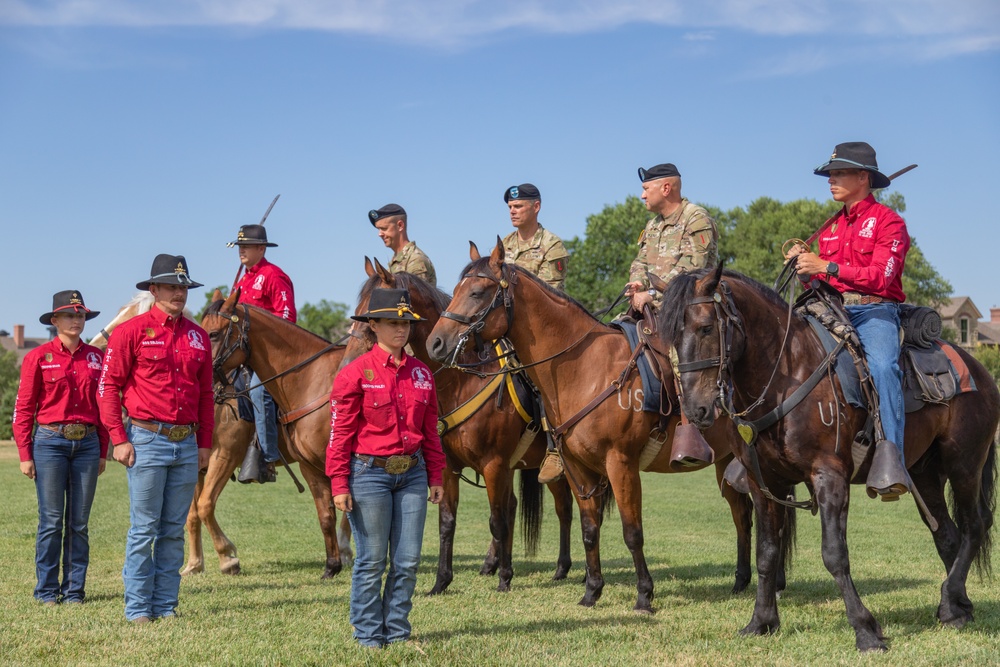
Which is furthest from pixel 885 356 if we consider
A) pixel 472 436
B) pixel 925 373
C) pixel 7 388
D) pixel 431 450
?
pixel 7 388

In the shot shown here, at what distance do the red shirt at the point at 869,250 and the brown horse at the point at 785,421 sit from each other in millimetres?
525

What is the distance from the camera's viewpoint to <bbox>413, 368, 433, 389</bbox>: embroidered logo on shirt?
6.64 m

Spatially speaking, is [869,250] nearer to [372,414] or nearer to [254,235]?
[372,414]

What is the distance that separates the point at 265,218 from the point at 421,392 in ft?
18.8

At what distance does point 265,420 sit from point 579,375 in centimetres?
388

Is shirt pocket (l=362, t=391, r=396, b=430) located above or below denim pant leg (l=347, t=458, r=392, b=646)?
above

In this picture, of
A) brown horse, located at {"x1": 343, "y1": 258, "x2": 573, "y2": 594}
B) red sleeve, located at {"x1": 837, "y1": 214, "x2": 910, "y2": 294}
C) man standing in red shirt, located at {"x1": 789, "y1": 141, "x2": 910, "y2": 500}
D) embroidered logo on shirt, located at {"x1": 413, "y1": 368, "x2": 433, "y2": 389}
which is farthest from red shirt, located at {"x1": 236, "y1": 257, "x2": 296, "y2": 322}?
red sleeve, located at {"x1": 837, "y1": 214, "x2": 910, "y2": 294}

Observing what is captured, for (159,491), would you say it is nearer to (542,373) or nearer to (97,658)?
(97,658)

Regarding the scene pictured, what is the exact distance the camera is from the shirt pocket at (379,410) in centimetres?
639

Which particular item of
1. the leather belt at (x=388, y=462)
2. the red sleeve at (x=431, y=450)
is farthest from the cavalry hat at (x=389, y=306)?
the leather belt at (x=388, y=462)

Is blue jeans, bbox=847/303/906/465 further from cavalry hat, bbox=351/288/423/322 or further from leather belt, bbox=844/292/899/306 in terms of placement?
cavalry hat, bbox=351/288/423/322

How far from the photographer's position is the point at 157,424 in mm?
7488

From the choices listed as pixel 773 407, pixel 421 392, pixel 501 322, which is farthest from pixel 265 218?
pixel 773 407

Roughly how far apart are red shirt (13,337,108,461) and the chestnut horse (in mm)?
2114
